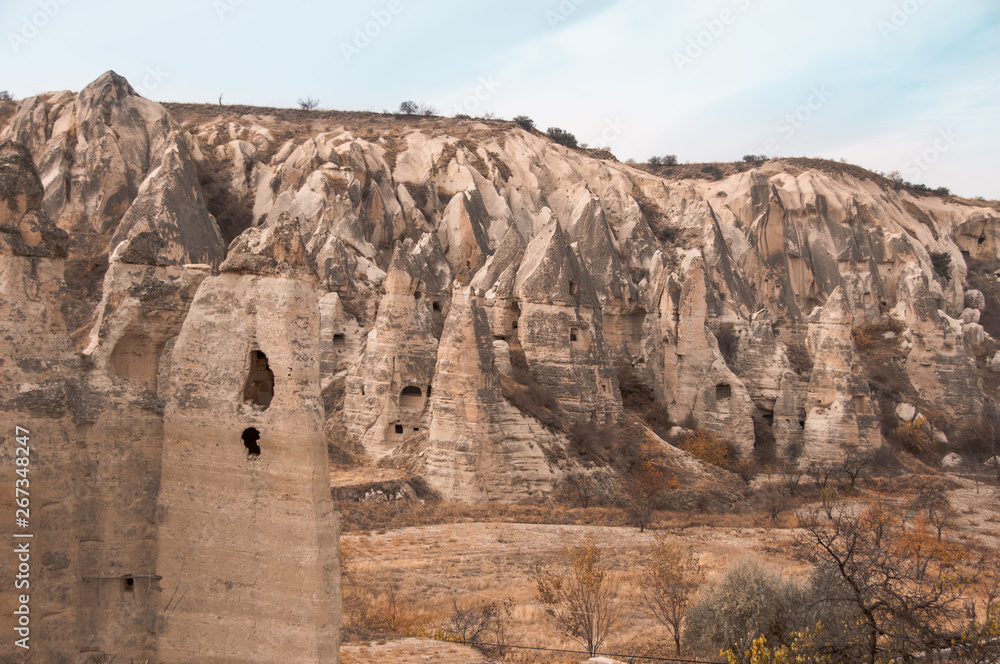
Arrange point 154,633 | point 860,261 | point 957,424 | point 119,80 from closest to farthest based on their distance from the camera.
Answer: point 154,633, point 957,424, point 119,80, point 860,261

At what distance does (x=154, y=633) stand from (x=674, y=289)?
2034 centimetres

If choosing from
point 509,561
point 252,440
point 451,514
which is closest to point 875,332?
point 451,514

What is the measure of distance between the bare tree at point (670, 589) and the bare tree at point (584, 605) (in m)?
0.55

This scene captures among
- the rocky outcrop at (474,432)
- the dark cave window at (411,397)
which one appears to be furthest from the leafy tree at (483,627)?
the dark cave window at (411,397)

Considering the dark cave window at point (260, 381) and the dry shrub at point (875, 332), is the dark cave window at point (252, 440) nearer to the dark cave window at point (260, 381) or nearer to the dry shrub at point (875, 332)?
the dark cave window at point (260, 381)

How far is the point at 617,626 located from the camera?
10531 millimetres

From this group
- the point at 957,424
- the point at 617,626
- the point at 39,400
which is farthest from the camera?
the point at 957,424

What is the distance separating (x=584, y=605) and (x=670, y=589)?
1339 millimetres

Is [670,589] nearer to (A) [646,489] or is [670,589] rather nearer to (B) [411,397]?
(A) [646,489]

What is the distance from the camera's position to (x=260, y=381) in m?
6.91

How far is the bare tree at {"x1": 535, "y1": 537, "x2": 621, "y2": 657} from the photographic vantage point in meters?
9.66

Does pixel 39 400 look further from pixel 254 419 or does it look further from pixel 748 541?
pixel 748 541

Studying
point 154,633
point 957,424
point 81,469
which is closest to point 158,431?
point 81,469

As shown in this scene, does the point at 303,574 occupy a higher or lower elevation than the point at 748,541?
higher
